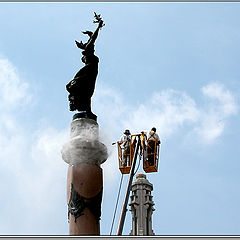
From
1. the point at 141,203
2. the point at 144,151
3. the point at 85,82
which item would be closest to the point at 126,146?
the point at 144,151

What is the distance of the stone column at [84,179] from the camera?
50.9 ft

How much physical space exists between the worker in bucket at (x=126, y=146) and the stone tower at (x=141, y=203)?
5240 centimetres

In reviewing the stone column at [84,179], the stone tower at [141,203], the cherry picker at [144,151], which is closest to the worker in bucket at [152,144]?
the cherry picker at [144,151]

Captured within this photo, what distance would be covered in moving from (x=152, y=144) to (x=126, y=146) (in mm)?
924

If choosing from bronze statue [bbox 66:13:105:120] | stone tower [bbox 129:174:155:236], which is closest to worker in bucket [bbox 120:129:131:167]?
bronze statue [bbox 66:13:105:120]

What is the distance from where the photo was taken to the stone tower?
70.2 m

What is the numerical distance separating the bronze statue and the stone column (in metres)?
0.91

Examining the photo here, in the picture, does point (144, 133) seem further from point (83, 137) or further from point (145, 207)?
point (145, 207)

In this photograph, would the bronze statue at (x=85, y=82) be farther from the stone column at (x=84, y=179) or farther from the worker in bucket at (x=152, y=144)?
the worker in bucket at (x=152, y=144)

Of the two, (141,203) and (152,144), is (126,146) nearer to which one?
(152,144)

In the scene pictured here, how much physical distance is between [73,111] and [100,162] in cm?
204

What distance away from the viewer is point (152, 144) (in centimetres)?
1788

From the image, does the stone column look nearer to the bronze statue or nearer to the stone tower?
the bronze statue

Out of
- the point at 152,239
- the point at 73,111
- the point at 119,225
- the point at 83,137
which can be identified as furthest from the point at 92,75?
the point at 152,239
